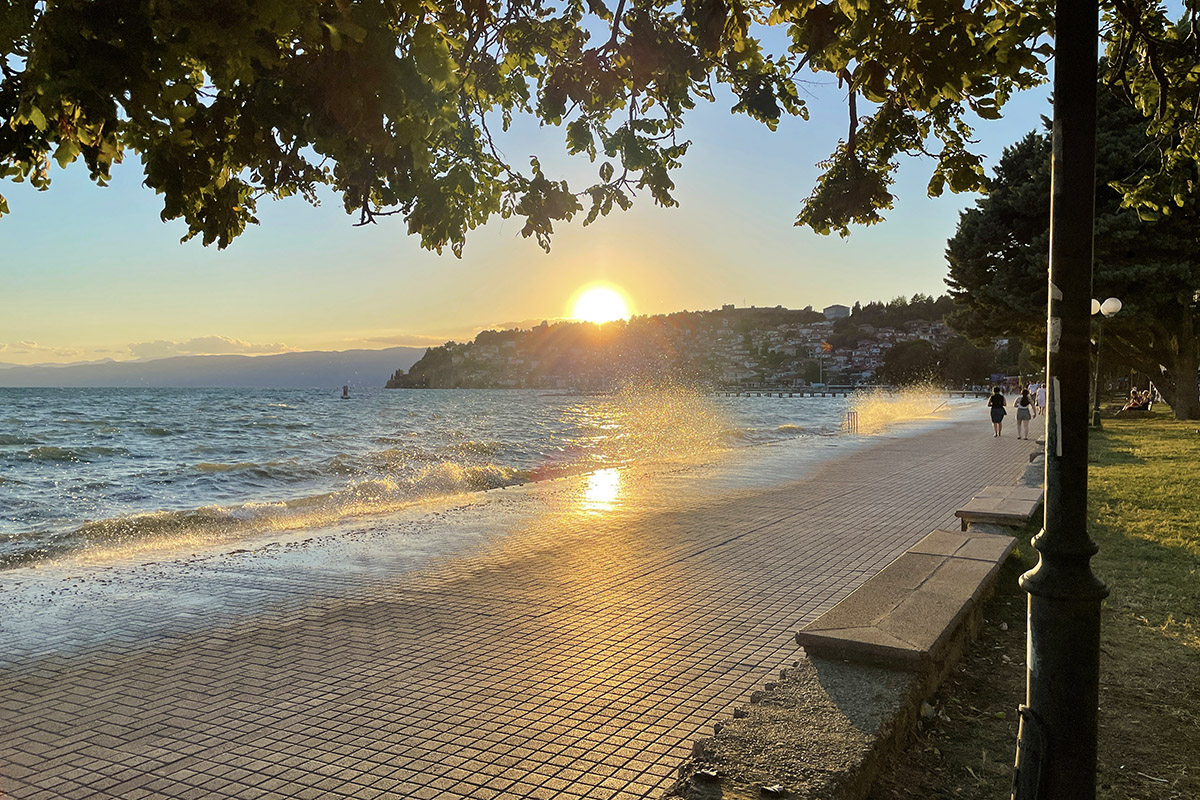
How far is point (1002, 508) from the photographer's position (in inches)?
304

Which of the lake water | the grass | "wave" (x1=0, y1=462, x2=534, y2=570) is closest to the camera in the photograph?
the grass

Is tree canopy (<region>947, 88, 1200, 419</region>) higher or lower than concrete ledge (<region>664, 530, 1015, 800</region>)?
higher

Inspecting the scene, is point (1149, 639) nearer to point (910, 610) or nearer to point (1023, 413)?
point (910, 610)

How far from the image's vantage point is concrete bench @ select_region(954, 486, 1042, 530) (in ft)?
24.2

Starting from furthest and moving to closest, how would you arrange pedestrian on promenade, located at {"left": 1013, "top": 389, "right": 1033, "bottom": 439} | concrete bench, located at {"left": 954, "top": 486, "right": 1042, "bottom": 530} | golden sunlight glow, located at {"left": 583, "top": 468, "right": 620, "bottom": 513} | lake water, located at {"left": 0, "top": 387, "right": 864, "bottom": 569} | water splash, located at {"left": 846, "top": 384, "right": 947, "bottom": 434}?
water splash, located at {"left": 846, "top": 384, "right": 947, "bottom": 434} → pedestrian on promenade, located at {"left": 1013, "top": 389, "right": 1033, "bottom": 439} → golden sunlight glow, located at {"left": 583, "top": 468, "right": 620, "bottom": 513} → lake water, located at {"left": 0, "top": 387, "right": 864, "bottom": 569} → concrete bench, located at {"left": 954, "top": 486, "right": 1042, "bottom": 530}

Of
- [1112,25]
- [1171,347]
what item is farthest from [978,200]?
[1112,25]

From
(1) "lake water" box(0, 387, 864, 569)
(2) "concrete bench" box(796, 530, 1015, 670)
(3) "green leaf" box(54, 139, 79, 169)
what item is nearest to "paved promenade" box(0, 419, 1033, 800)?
(2) "concrete bench" box(796, 530, 1015, 670)

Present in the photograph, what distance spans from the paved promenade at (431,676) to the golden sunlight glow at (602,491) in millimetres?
3412

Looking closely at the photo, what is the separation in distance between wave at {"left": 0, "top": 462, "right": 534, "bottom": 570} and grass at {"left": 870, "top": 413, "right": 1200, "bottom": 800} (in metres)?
8.61

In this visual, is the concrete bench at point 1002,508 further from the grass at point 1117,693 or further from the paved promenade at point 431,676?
the paved promenade at point 431,676

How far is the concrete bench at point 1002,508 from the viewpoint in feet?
24.2

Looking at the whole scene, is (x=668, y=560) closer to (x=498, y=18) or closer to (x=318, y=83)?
(x=498, y=18)

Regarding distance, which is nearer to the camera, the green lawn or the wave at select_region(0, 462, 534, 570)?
the green lawn

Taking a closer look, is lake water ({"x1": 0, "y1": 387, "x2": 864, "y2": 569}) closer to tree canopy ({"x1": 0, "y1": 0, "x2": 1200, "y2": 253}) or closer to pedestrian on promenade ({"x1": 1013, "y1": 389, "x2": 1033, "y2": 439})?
pedestrian on promenade ({"x1": 1013, "y1": 389, "x2": 1033, "y2": 439})
